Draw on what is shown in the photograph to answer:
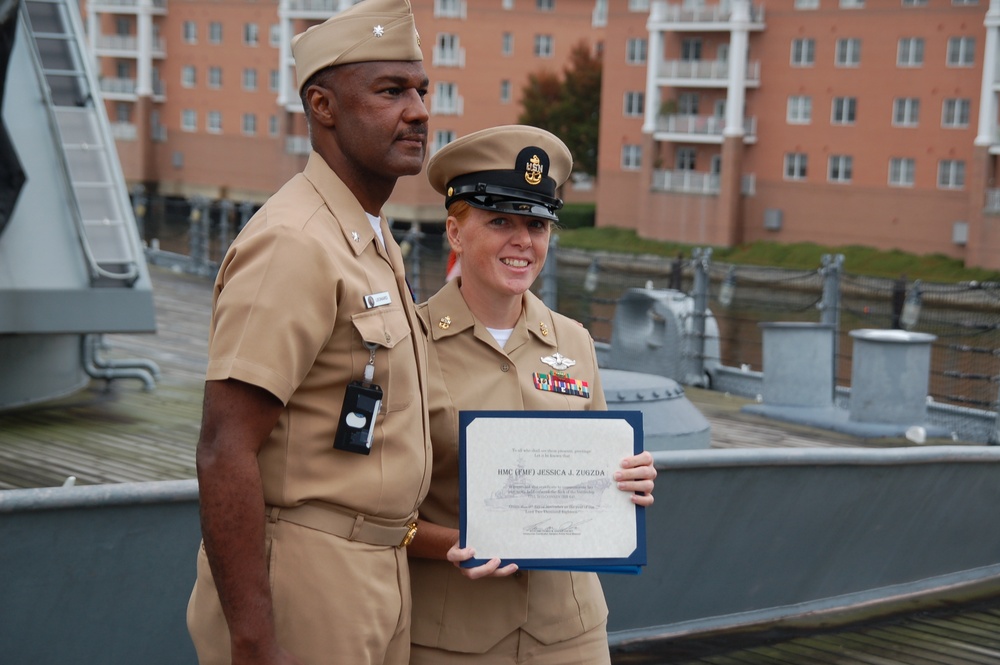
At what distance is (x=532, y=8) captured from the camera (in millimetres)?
61500

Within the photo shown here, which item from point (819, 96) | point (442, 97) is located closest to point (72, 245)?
point (819, 96)

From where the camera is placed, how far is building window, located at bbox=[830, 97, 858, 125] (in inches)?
1807

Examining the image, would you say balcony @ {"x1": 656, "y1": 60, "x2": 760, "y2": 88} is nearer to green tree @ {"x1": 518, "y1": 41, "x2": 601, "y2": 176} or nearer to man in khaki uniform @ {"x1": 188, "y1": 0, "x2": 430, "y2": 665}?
green tree @ {"x1": 518, "y1": 41, "x2": 601, "y2": 176}

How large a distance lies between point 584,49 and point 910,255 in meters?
22.9

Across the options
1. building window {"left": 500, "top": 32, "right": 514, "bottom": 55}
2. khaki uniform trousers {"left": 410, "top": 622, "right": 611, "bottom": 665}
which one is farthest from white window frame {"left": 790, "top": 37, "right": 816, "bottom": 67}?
khaki uniform trousers {"left": 410, "top": 622, "right": 611, "bottom": 665}

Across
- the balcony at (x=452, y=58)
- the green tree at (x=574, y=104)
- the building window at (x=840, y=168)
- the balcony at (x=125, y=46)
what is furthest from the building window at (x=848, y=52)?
the balcony at (x=125, y=46)

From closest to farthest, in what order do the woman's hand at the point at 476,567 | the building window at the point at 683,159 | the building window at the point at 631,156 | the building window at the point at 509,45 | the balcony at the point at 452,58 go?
1. the woman's hand at the point at 476,567
2. the building window at the point at 683,159
3. the building window at the point at 631,156
4. the balcony at the point at 452,58
5. the building window at the point at 509,45

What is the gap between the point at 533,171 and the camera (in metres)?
2.77

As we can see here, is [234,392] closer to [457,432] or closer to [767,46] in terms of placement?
[457,432]

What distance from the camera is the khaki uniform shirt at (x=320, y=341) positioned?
209 centimetres

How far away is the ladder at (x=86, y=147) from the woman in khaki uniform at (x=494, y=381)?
6.18 m

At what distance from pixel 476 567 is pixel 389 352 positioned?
1.57ft
